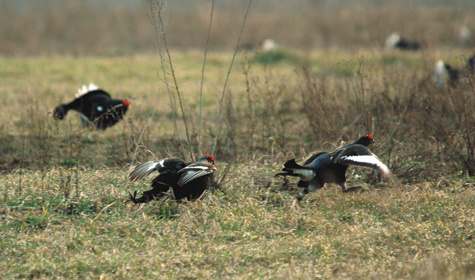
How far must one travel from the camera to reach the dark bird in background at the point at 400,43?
742 inches

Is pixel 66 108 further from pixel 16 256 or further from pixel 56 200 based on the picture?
pixel 16 256

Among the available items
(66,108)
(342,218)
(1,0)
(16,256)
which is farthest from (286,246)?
(1,0)

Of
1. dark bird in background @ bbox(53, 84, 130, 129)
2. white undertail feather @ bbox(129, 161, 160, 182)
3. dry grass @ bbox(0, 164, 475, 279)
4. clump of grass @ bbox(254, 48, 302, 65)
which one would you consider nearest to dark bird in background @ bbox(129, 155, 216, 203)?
white undertail feather @ bbox(129, 161, 160, 182)

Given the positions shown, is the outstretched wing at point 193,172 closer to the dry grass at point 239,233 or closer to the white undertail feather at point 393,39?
the dry grass at point 239,233

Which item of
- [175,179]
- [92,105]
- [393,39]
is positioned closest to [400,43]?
[393,39]

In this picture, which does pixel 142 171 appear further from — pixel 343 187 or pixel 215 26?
pixel 215 26

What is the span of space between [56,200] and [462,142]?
4.46 m

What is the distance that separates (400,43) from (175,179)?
639 inches

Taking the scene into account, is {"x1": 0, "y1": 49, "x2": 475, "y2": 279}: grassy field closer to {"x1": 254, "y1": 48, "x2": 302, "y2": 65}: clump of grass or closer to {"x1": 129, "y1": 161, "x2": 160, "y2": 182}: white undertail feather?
{"x1": 129, "y1": 161, "x2": 160, "y2": 182}: white undertail feather

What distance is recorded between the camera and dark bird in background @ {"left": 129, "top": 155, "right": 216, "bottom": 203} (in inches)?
184

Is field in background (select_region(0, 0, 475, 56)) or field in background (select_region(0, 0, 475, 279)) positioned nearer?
field in background (select_region(0, 0, 475, 279))

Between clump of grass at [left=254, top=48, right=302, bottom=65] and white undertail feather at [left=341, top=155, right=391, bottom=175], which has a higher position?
white undertail feather at [left=341, top=155, right=391, bottom=175]

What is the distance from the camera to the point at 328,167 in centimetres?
501

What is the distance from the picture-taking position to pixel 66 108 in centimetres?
833
